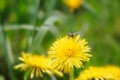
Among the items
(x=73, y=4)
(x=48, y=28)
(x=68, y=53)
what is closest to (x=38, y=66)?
(x=68, y=53)

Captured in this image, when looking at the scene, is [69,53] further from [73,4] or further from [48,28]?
[73,4]

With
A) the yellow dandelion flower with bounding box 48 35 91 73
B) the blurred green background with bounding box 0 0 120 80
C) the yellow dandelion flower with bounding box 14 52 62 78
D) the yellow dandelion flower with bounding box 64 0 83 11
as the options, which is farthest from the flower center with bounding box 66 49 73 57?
the yellow dandelion flower with bounding box 64 0 83 11

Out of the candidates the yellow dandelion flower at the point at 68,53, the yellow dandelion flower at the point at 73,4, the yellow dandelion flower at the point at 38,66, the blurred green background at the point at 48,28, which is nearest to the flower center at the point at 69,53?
the yellow dandelion flower at the point at 68,53

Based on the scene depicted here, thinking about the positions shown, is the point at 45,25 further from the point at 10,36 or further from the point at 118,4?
the point at 118,4

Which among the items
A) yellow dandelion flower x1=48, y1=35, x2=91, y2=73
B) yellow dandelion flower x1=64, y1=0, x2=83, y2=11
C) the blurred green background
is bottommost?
yellow dandelion flower x1=48, y1=35, x2=91, y2=73

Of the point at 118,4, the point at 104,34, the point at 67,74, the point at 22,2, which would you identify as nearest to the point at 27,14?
the point at 22,2

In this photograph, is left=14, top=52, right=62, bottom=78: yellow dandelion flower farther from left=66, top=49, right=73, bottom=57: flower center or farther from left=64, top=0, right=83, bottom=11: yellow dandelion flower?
left=64, top=0, right=83, bottom=11: yellow dandelion flower
